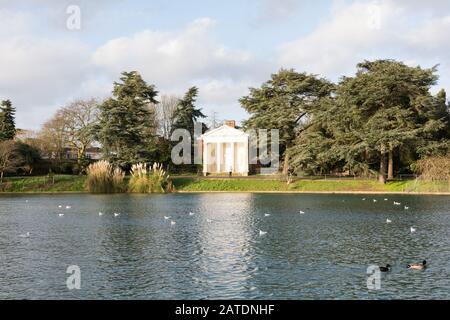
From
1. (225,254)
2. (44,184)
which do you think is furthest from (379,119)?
(225,254)

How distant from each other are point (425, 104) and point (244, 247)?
3825 centimetres

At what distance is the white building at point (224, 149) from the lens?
71.4 m

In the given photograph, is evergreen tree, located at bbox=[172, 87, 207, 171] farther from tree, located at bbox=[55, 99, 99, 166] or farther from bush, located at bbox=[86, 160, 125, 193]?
bush, located at bbox=[86, 160, 125, 193]

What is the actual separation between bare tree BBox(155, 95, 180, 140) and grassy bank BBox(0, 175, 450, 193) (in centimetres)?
2860

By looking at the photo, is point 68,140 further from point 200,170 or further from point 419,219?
point 419,219

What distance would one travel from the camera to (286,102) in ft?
206

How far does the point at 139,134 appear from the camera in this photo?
64.0 metres

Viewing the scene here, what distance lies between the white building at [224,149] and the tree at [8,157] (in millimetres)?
22694

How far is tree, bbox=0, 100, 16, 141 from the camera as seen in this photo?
228ft

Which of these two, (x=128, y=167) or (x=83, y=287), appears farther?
(x=128, y=167)

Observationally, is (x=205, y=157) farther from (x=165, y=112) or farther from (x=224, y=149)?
(x=165, y=112)
